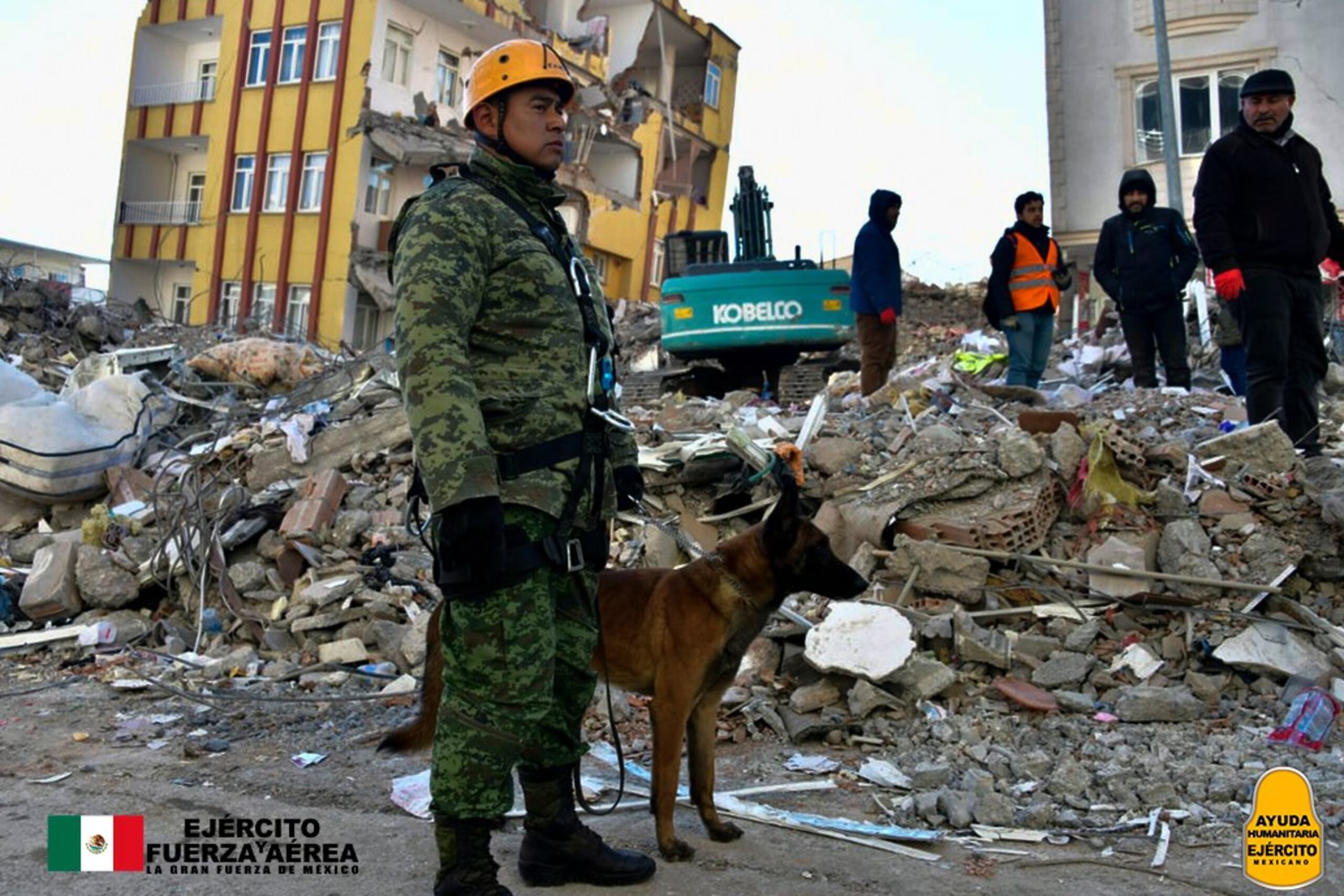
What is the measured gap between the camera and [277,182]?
28.0 m

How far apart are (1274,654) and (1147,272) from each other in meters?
4.48

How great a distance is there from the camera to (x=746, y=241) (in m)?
12.4

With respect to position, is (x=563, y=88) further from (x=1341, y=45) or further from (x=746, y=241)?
(x=1341, y=45)

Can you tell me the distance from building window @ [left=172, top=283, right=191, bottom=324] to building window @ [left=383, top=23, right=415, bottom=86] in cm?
768

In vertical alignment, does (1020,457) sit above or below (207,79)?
below

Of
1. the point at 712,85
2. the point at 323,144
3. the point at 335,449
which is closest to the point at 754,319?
the point at 335,449

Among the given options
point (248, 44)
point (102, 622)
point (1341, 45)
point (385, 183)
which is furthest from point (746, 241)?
point (248, 44)

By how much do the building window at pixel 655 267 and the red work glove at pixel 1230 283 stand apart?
2777cm

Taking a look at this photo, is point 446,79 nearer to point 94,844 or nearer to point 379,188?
point 379,188

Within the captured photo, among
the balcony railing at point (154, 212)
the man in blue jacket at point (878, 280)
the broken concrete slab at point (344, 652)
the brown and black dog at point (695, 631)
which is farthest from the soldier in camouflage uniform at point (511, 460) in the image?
the balcony railing at point (154, 212)

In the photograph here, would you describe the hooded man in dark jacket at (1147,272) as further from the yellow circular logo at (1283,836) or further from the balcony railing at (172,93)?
the balcony railing at (172,93)

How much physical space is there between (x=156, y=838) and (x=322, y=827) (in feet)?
1.56

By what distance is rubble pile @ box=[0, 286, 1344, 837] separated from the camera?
4453 millimetres

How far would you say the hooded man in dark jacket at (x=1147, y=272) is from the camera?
863 centimetres
